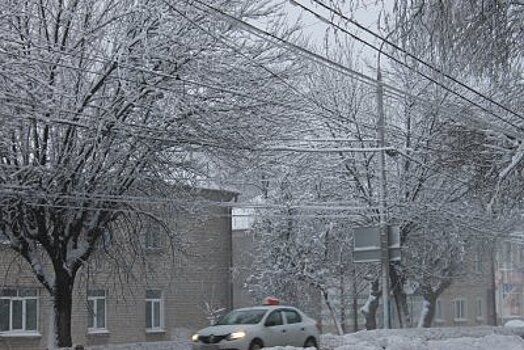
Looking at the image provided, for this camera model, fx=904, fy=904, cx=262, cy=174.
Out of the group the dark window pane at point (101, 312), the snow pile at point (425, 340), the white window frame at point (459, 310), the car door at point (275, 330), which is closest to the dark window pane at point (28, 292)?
the dark window pane at point (101, 312)

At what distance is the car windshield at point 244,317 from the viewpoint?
20.6 meters

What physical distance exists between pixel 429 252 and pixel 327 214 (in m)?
4.24

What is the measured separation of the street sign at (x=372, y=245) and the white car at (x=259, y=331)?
2133 mm

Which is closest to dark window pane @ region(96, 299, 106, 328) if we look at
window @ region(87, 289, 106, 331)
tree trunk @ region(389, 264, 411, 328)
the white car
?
window @ region(87, 289, 106, 331)

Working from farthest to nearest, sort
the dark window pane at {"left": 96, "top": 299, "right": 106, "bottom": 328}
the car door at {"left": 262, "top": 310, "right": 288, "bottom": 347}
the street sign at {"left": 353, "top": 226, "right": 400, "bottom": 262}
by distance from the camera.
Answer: the dark window pane at {"left": 96, "top": 299, "right": 106, "bottom": 328}
the street sign at {"left": 353, "top": 226, "right": 400, "bottom": 262}
the car door at {"left": 262, "top": 310, "right": 288, "bottom": 347}

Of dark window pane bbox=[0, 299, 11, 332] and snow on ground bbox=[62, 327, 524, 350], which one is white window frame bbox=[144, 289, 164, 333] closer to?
dark window pane bbox=[0, 299, 11, 332]

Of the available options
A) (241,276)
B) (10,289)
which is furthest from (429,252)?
(10,289)

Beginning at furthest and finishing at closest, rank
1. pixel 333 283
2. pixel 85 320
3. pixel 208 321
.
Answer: pixel 208 321
pixel 333 283
pixel 85 320

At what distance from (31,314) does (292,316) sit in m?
12.6

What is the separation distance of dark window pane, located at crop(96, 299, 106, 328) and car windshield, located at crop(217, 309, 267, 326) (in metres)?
13.0

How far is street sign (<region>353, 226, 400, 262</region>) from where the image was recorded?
21984 mm

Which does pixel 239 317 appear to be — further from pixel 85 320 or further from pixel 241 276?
pixel 241 276

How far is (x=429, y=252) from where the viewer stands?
3269 cm

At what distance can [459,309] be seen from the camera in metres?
57.5
